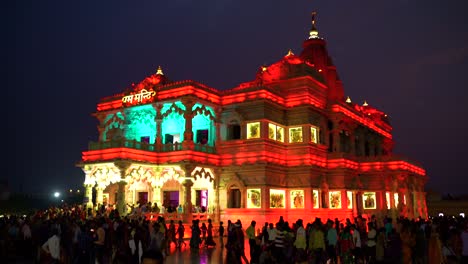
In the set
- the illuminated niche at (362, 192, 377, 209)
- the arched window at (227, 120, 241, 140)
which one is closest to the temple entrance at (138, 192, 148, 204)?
the arched window at (227, 120, 241, 140)

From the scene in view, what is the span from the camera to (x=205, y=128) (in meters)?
39.9

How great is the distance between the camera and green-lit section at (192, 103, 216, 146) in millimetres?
39031

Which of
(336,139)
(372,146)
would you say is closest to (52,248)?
(336,139)

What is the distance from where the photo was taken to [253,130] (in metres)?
38.0

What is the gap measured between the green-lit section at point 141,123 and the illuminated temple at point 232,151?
9 cm

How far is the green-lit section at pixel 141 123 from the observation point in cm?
3978

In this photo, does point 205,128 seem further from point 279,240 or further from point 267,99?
point 279,240

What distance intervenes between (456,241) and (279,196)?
81.2 ft

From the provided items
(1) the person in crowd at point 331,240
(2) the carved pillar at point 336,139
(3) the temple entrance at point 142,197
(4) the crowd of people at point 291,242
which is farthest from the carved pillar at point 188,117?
(1) the person in crowd at point 331,240

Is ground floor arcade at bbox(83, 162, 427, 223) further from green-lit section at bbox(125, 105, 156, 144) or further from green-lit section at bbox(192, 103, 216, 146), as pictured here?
green-lit section at bbox(125, 105, 156, 144)

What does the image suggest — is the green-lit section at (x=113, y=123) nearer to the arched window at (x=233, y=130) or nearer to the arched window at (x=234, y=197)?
the arched window at (x=233, y=130)

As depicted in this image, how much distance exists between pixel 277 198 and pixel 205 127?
8850mm

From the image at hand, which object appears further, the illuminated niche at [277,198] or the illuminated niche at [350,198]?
the illuminated niche at [350,198]

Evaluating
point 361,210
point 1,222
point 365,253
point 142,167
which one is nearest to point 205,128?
point 142,167
